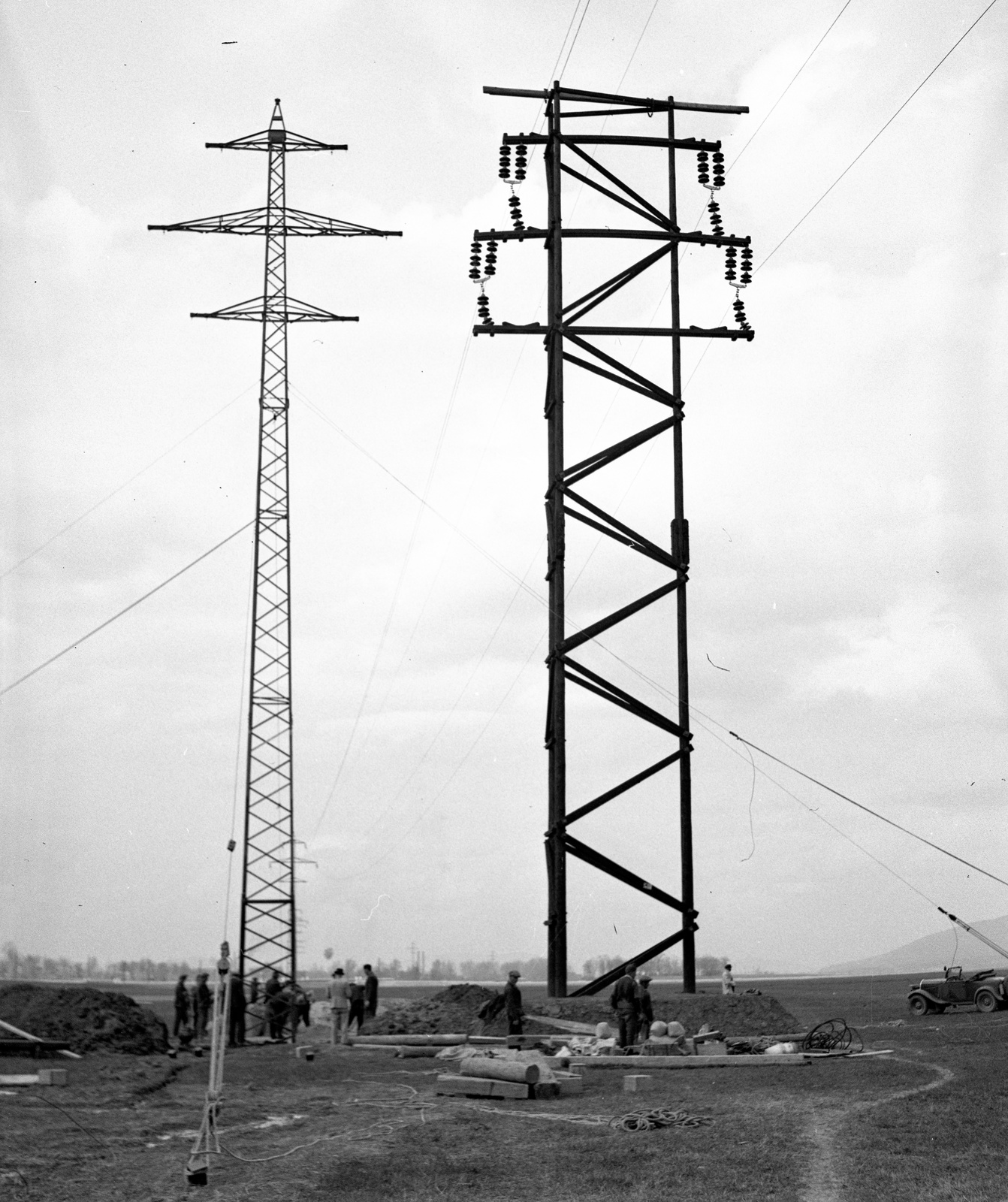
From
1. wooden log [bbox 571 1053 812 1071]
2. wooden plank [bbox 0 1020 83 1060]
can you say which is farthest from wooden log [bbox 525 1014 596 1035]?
wooden plank [bbox 0 1020 83 1060]

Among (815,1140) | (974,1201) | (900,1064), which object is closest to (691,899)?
(900,1064)

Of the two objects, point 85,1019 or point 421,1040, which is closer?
point 421,1040

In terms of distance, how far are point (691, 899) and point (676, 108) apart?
1584cm

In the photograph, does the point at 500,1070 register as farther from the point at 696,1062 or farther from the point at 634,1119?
the point at 696,1062

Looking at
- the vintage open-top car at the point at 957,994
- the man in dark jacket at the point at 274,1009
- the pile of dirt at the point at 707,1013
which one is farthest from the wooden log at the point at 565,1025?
the vintage open-top car at the point at 957,994

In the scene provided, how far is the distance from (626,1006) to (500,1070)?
426cm

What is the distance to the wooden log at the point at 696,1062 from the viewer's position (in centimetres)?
2030

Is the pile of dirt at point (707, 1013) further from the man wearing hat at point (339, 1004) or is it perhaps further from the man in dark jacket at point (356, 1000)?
the man in dark jacket at point (356, 1000)

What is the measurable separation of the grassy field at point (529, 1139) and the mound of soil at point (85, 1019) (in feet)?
16.9

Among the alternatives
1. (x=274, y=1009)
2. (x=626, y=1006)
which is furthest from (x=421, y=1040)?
(x=274, y=1009)

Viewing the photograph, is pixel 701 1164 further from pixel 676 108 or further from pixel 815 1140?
pixel 676 108

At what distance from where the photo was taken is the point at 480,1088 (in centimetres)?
1791

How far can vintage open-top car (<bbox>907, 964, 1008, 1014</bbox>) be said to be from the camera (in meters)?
36.2

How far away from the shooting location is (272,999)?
1288 inches
